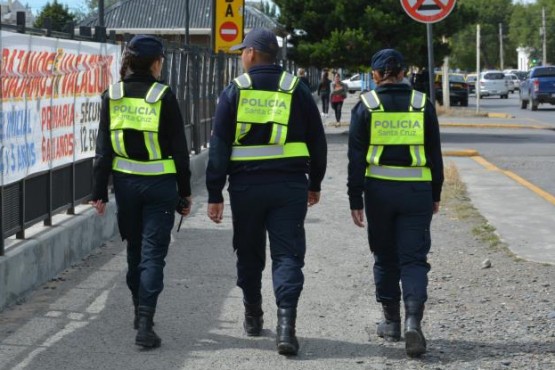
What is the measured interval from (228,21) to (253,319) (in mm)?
15274

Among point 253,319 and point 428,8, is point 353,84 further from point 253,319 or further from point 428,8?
point 253,319

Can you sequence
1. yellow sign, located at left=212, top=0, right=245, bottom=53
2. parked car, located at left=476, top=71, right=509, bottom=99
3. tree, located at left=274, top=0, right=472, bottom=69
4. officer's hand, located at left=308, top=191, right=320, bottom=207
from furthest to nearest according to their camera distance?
parked car, located at left=476, top=71, right=509, bottom=99 < tree, located at left=274, top=0, right=472, bottom=69 < yellow sign, located at left=212, top=0, right=245, bottom=53 < officer's hand, located at left=308, top=191, right=320, bottom=207

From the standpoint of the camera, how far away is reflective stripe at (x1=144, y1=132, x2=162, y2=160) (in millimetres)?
7363

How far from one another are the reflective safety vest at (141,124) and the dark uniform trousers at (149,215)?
0.05 m

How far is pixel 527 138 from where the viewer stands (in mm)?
29781

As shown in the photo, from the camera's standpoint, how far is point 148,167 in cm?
736

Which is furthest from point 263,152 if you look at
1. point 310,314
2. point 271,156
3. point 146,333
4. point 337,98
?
point 337,98

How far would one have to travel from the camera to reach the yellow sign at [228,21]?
22.3 meters

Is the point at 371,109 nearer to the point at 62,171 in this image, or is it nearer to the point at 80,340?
the point at 80,340

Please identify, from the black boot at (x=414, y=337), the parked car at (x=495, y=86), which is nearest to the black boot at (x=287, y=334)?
the black boot at (x=414, y=337)

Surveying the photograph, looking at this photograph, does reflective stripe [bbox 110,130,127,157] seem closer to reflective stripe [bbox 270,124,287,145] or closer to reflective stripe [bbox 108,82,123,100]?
reflective stripe [bbox 108,82,123,100]

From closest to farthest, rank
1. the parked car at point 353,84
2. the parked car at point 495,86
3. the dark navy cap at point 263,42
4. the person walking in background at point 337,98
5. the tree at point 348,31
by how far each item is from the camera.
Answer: the dark navy cap at point 263,42 → the tree at point 348,31 → the person walking in background at point 337,98 → the parked car at point 495,86 → the parked car at point 353,84

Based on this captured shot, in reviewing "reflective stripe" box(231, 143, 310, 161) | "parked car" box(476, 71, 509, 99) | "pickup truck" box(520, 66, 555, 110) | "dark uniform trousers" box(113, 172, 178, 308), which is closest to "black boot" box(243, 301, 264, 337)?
"dark uniform trousers" box(113, 172, 178, 308)

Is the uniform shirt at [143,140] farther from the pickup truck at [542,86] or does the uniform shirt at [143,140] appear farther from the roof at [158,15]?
the roof at [158,15]
